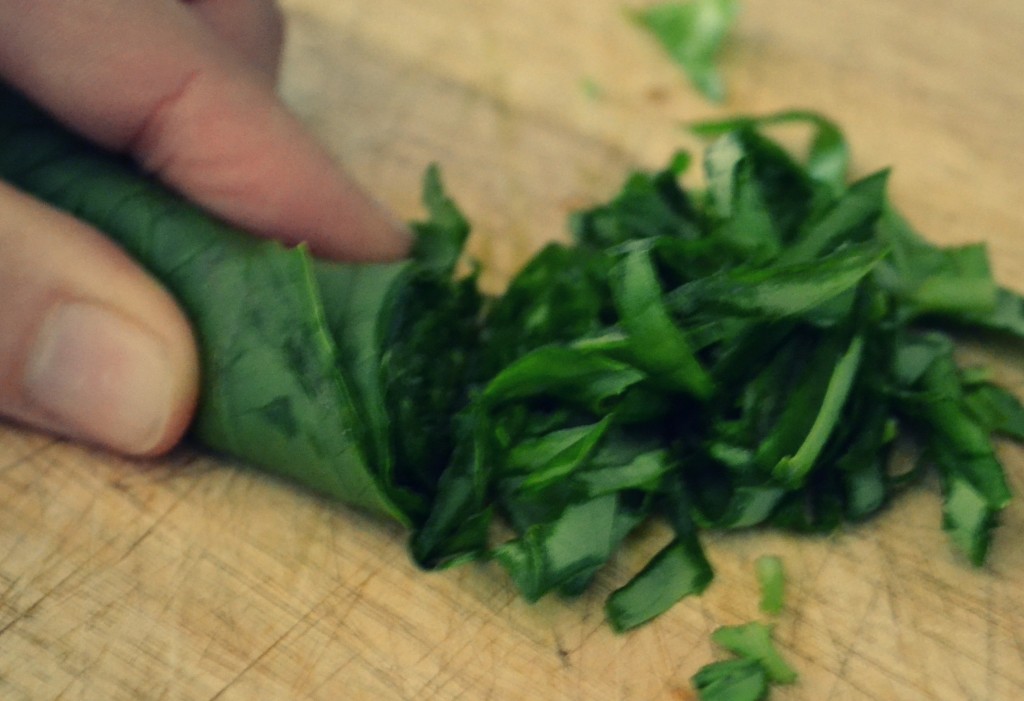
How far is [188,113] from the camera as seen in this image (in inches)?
49.3

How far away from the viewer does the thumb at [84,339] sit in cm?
106

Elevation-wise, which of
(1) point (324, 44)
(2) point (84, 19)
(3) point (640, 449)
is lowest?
(3) point (640, 449)

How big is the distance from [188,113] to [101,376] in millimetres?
380

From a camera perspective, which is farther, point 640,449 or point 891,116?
point 891,116

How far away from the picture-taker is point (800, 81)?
1787mm

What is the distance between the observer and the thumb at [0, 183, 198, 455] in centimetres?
106

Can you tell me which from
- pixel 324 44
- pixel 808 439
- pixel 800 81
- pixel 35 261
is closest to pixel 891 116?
pixel 800 81

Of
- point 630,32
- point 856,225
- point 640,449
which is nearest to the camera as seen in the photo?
point 640,449

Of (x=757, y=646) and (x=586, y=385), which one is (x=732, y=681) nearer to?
(x=757, y=646)

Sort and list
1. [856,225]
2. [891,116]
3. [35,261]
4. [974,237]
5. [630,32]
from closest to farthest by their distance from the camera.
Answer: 1. [35,261]
2. [856,225]
3. [974,237]
4. [891,116]
5. [630,32]

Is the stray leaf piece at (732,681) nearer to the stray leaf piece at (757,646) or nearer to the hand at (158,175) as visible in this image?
the stray leaf piece at (757,646)

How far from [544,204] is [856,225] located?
510 mm

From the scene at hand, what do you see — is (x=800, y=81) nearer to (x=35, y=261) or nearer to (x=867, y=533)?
(x=867, y=533)

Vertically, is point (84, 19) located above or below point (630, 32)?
above
